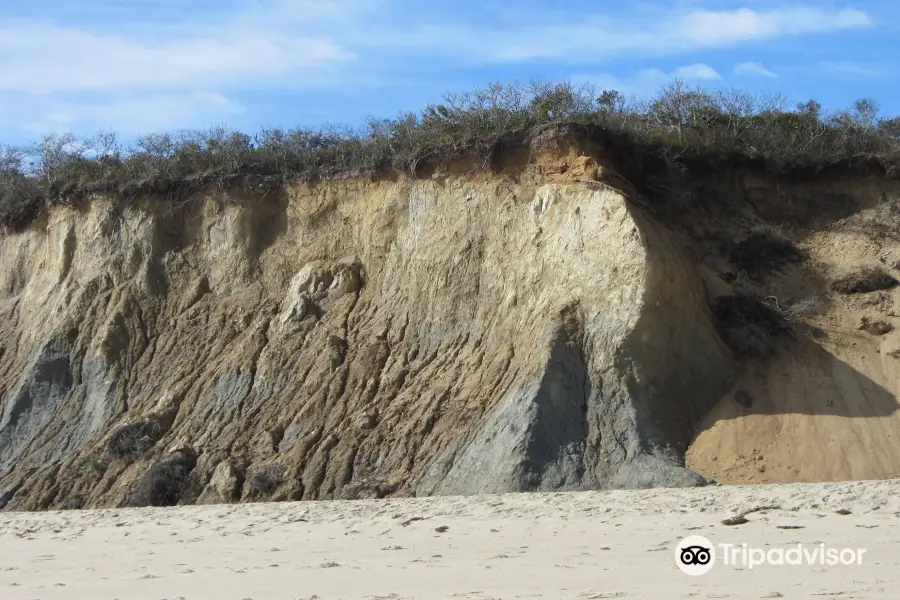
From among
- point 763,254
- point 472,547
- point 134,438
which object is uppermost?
point 763,254

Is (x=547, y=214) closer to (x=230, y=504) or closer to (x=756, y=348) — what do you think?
(x=756, y=348)

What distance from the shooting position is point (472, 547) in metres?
10.9

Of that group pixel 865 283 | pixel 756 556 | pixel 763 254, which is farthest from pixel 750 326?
pixel 756 556

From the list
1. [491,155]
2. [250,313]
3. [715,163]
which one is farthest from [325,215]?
[715,163]

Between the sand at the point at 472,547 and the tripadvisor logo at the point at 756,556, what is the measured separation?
4.3 inches

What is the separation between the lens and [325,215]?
20.6m

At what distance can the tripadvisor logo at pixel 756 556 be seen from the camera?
9055mm

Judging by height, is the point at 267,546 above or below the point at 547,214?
below

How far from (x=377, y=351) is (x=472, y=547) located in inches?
291

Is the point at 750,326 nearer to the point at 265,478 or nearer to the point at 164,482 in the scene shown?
the point at 265,478

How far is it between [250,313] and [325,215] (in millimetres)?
2350

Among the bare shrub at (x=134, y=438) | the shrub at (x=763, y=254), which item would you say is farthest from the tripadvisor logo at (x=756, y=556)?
the bare shrub at (x=134, y=438)

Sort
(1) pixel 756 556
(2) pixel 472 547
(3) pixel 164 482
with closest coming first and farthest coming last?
(1) pixel 756 556 → (2) pixel 472 547 → (3) pixel 164 482

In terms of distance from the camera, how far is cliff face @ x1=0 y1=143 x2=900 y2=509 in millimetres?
15594
